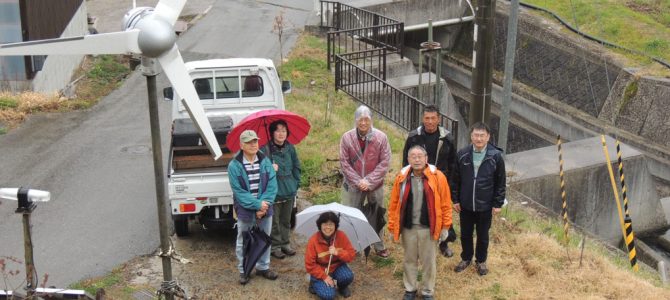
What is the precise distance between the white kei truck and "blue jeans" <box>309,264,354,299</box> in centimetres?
176

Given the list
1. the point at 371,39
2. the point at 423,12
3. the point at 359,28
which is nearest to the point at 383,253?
the point at 359,28

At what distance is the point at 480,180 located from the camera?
788 centimetres

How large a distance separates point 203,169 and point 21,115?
7699 millimetres

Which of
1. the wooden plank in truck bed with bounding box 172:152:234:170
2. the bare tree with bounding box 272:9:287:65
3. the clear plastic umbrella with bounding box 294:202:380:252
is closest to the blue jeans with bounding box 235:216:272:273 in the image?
the clear plastic umbrella with bounding box 294:202:380:252

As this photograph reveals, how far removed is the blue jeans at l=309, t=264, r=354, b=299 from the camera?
781 cm

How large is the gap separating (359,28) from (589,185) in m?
9.08

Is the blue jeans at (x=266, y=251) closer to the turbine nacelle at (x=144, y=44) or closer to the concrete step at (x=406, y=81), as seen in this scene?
the turbine nacelle at (x=144, y=44)

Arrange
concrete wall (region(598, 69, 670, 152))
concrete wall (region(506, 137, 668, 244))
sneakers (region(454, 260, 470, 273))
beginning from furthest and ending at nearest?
1. concrete wall (region(598, 69, 670, 152))
2. concrete wall (region(506, 137, 668, 244))
3. sneakers (region(454, 260, 470, 273))

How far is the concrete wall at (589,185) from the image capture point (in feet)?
43.1

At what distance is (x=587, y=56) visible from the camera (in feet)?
72.6

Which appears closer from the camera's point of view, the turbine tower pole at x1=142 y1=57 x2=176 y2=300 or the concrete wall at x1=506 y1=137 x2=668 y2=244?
the turbine tower pole at x1=142 y1=57 x2=176 y2=300

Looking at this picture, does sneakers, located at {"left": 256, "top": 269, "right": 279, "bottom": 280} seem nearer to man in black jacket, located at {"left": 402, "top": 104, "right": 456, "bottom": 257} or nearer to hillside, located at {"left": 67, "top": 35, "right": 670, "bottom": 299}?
hillside, located at {"left": 67, "top": 35, "right": 670, "bottom": 299}

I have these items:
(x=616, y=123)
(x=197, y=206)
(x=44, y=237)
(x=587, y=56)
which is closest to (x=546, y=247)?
(x=197, y=206)

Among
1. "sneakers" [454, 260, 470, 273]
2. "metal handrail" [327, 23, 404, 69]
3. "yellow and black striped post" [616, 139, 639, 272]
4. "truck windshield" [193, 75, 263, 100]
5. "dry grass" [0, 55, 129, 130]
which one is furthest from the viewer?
"metal handrail" [327, 23, 404, 69]
